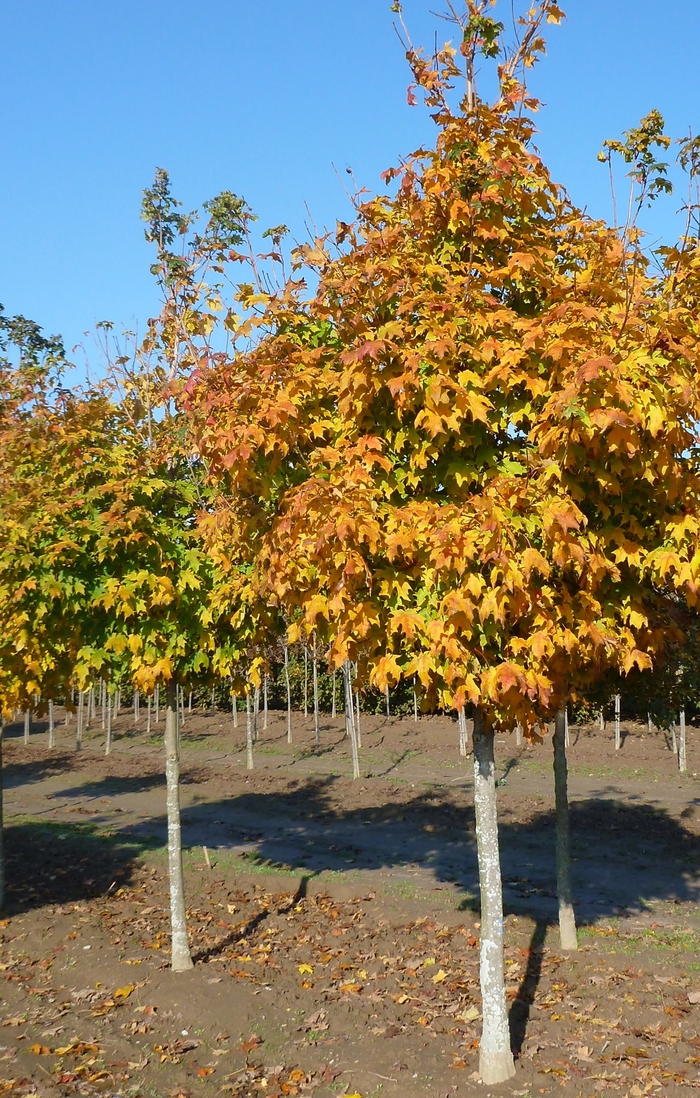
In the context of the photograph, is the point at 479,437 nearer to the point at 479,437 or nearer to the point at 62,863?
the point at 479,437

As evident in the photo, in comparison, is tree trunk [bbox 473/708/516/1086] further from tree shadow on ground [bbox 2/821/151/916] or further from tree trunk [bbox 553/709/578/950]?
A: tree shadow on ground [bbox 2/821/151/916]

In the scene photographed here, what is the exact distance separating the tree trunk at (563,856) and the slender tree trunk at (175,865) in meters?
3.40

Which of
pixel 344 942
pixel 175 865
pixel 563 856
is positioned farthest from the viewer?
pixel 344 942

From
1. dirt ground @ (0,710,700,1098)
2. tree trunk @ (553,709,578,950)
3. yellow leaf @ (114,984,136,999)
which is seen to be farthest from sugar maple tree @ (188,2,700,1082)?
yellow leaf @ (114,984,136,999)

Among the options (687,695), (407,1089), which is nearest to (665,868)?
(687,695)

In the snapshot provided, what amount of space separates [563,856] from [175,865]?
3.59 m

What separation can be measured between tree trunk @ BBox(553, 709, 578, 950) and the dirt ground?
25 cm

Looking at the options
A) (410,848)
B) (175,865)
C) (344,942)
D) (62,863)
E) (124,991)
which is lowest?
(410,848)

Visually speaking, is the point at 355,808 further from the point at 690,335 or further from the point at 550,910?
the point at 690,335

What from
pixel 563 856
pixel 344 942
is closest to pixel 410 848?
pixel 344 942

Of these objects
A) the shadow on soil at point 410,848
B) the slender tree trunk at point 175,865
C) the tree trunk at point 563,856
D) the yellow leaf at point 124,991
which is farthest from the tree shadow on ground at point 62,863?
the tree trunk at point 563,856

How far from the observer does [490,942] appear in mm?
5188

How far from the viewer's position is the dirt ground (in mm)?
5562

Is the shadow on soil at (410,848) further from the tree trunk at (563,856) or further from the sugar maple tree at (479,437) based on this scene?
the sugar maple tree at (479,437)
